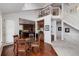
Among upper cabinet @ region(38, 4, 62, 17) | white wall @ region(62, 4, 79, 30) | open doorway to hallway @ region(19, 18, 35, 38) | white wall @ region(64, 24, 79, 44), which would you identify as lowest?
white wall @ region(64, 24, 79, 44)

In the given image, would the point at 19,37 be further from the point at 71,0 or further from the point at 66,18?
the point at 71,0

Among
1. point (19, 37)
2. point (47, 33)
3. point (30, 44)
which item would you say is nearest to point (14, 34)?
point (19, 37)

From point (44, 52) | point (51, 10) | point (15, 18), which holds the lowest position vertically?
point (44, 52)

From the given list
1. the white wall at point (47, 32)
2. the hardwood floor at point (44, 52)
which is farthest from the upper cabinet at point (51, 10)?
the hardwood floor at point (44, 52)

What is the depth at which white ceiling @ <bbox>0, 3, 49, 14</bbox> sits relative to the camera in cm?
285

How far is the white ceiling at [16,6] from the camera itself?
9.36 feet

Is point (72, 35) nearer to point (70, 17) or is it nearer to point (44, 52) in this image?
point (70, 17)

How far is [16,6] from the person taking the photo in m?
2.87

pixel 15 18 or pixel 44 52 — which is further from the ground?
Answer: pixel 15 18

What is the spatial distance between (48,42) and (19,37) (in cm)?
55

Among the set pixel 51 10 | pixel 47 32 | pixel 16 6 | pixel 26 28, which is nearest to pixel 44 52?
pixel 47 32

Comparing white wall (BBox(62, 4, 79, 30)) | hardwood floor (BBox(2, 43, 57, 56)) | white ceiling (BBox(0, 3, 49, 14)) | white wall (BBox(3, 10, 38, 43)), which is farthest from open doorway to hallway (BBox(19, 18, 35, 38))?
white wall (BBox(62, 4, 79, 30))

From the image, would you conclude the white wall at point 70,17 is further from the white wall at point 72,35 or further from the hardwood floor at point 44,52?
the hardwood floor at point 44,52

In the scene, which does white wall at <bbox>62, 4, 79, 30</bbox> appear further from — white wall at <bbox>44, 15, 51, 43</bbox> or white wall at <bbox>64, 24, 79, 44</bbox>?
white wall at <bbox>44, 15, 51, 43</bbox>
